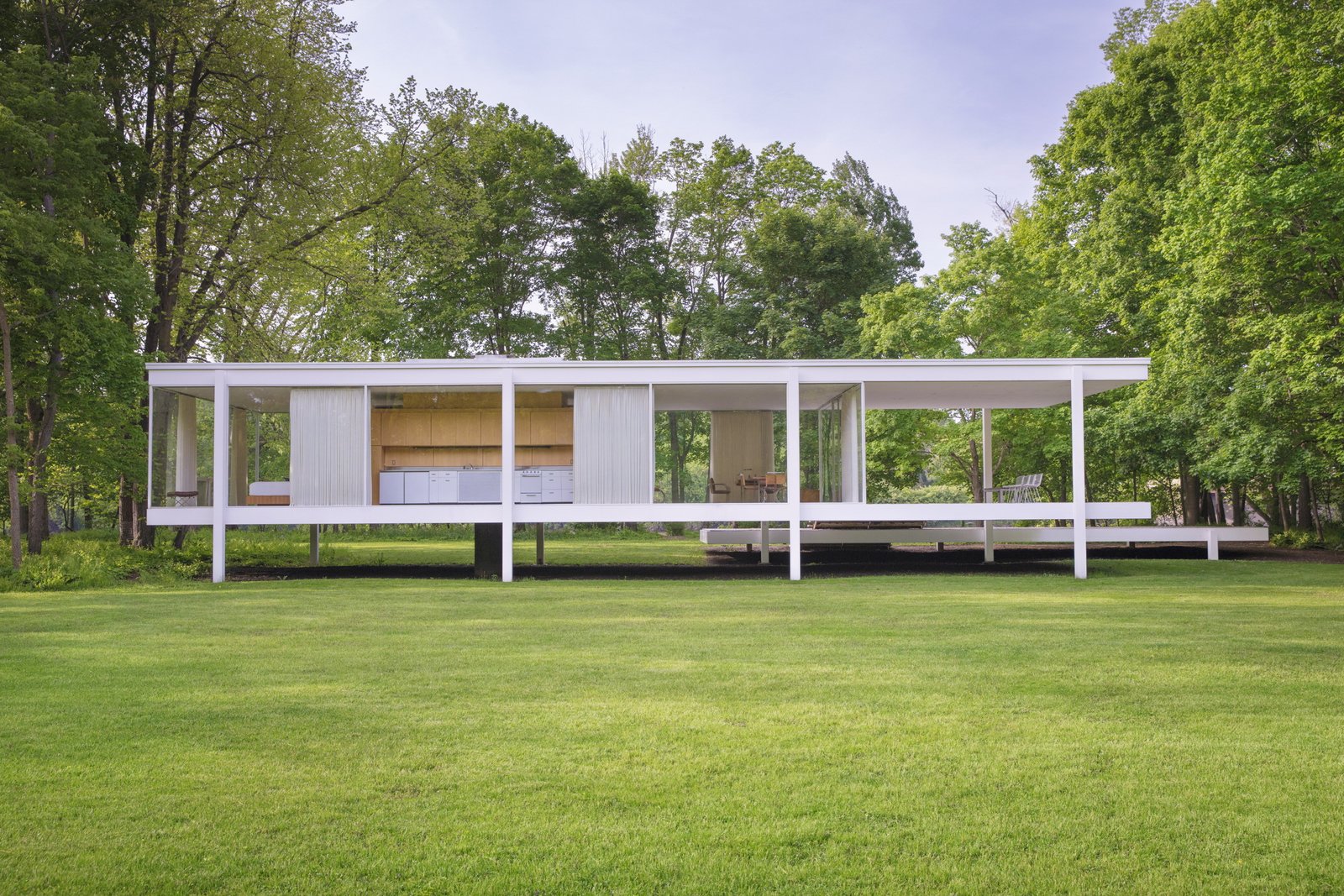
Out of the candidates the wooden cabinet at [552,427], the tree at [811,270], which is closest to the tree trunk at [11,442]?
the wooden cabinet at [552,427]

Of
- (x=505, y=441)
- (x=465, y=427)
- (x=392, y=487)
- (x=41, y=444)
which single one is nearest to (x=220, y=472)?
(x=392, y=487)

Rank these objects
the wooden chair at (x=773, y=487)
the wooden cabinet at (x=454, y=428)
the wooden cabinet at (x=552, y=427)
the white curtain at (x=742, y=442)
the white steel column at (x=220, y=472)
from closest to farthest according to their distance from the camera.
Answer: the white steel column at (x=220, y=472) → the wooden cabinet at (x=552, y=427) → the wooden cabinet at (x=454, y=428) → the wooden chair at (x=773, y=487) → the white curtain at (x=742, y=442)

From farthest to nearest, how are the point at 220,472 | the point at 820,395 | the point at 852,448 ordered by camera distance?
the point at 820,395 < the point at 852,448 < the point at 220,472

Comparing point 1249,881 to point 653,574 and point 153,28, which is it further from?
point 153,28

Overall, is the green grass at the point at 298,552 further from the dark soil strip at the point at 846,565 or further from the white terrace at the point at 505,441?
the white terrace at the point at 505,441

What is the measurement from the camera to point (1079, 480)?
16172 mm

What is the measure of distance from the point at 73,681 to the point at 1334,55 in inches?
787

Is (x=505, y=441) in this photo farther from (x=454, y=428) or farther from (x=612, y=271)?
(x=612, y=271)

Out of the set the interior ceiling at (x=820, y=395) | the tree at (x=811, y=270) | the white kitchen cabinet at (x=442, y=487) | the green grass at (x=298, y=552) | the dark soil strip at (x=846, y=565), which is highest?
the tree at (x=811, y=270)

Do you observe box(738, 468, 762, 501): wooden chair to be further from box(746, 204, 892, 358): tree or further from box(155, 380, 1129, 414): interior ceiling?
box(746, 204, 892, 358): tree

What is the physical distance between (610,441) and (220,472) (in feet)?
19.6

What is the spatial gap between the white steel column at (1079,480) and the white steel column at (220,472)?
13132 millimetres

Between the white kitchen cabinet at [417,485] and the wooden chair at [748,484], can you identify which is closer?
the white kitchen cabinet at [417,485]

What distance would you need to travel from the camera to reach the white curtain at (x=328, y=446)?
52.3ft
